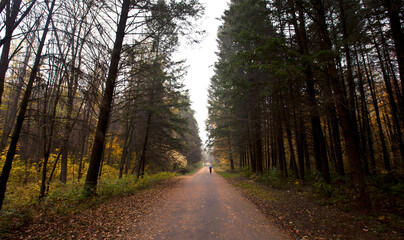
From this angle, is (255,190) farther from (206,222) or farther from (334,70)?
(334,70)

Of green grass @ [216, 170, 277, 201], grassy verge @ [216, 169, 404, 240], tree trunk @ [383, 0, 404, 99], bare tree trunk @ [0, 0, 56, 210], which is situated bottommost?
green grass @ [216, 170, 277, 201]

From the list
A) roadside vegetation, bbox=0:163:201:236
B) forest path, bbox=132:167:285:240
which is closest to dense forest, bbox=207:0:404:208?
forest path, bbox=132:167:285:240

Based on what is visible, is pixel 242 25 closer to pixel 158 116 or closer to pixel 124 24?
pixel 124 24

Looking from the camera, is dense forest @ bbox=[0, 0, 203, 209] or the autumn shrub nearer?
dense forest @ bbox=[0, 0, 203, 209]

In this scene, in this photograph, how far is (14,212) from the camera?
178 inches

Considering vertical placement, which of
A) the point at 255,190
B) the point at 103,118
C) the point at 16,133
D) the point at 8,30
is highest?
the point at 8,30

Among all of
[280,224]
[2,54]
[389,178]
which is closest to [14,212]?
[2,54]

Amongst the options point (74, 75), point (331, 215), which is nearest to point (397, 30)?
point (331, 215)

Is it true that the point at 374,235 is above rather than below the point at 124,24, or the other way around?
below

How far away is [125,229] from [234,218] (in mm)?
3310

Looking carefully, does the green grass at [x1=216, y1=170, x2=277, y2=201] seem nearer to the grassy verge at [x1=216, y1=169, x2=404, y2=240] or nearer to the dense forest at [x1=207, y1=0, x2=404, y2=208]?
the grassy verge at [x1=216, y1=169, x2=404, y2=240]

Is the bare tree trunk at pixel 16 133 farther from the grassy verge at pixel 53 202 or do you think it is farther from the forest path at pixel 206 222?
the forest path at pixel 206 222

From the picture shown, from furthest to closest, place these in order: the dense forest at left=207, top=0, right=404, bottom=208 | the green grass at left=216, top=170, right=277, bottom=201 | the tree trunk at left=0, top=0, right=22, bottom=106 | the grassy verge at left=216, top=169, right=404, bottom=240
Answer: the green grass at left=216, top=170, right=277, bottom=201 → the dense forest at left=207, top=0, right=404, bottom=208 → the grassy verge at left=216, top=169, right=404, bottom=240 → the tree trunk at left=0, top=0, right=22, bottom=106

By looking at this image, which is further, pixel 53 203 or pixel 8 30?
pixel 53 203
